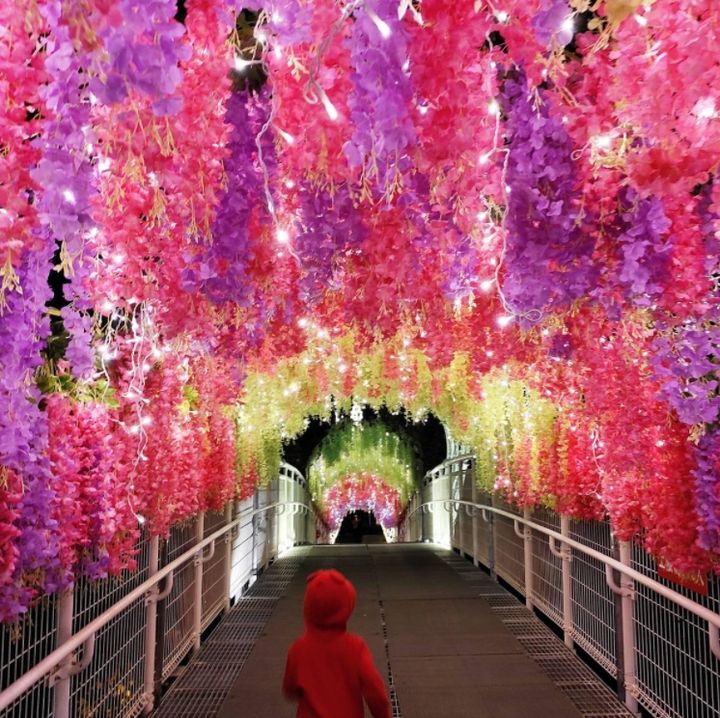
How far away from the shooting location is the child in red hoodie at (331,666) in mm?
2822

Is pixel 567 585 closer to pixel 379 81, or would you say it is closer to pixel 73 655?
pixel 73 655

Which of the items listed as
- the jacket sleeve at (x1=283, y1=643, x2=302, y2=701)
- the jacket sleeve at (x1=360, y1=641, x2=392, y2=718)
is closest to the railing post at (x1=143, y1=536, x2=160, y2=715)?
the jacket sleeve at (x1=283, y1=643, x2=302, y2=701)

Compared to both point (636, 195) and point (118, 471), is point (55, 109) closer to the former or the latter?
point (636, 195)

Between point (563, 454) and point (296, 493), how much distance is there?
447 inches

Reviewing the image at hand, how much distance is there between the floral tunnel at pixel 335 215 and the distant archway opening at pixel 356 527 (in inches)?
1118

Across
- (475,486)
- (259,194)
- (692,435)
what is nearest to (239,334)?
(259,194)

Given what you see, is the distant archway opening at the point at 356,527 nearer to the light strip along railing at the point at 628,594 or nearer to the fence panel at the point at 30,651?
the light strip along railing at the point at 628,594

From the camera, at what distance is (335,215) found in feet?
10.4

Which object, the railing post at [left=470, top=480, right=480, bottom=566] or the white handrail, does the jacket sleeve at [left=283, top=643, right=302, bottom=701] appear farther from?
the railing post at [left=470, top=480, right=480, bottom=566]

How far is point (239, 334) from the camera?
454 centimetres

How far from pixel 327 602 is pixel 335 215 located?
60.8 inches

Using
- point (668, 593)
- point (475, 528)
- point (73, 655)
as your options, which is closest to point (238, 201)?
point (73, 655)

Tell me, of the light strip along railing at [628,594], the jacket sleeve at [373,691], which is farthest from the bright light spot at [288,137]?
the light strip along railing at [628,594]

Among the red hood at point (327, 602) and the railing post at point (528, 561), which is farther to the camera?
the railing post at point (528, 561)
